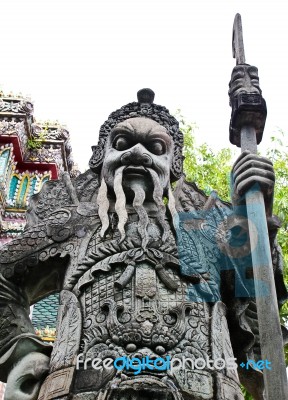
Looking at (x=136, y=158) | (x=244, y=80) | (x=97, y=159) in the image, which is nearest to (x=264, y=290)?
(x=136, y=158)

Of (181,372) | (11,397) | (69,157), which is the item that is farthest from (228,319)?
(69,157)

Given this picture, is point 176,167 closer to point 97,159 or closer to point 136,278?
point 97,159

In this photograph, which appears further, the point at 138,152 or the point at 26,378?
the point at 138,152

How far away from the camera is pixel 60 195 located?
4.43 meters

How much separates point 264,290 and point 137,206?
3.79 feet

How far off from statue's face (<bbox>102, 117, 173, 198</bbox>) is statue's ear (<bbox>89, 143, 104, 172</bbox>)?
0.42ft

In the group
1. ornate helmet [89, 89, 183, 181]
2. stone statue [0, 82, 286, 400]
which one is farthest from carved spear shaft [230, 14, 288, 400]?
ornate helmet [89, 89, 183, 181]

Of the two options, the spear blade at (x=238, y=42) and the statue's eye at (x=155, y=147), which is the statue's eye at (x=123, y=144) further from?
the spear blade at (x=238, y=42)

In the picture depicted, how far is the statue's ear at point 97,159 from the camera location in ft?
14.2

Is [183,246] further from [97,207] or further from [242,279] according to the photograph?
[97,207]

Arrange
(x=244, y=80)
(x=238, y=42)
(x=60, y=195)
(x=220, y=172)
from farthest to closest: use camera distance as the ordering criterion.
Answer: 1. (x=220, y=172)
2. (x=60, y=195)
3. (x=238, y=42)
4. (x=244, y=80)

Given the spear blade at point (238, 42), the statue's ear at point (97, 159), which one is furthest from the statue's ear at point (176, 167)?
the spear blade at point (238, 42)

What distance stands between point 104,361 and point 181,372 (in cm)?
42

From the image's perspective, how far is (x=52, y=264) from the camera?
152 inches
